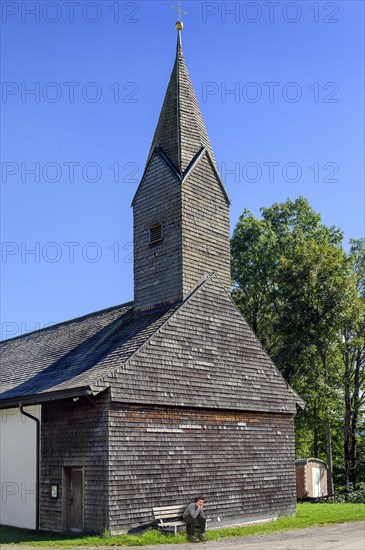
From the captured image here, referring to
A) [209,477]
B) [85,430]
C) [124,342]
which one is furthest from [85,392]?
[209,477]

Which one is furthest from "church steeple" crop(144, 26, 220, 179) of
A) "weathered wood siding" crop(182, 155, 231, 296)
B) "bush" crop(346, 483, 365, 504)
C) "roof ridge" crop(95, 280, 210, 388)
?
"bush" crop(346, 483, 365, 504)

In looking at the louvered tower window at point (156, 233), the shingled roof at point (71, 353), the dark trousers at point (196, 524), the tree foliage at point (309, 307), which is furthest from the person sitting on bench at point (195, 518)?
the tree foliage at point (309, 307)

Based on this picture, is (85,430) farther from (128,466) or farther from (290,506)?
(290,506)

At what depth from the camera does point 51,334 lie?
85.1 feet

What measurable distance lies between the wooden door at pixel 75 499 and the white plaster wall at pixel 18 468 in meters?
1.52

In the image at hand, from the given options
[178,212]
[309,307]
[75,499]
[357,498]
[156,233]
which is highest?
[178,212]

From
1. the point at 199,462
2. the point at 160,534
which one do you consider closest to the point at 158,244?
the point at 199,462

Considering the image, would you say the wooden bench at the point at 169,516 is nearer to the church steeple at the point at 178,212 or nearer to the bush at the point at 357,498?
the church steeple at the point at 178,212

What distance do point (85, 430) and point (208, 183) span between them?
9742 millimetres

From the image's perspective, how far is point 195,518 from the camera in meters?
17.1

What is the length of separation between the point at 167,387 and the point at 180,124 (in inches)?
383

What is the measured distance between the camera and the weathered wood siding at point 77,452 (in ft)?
54.9

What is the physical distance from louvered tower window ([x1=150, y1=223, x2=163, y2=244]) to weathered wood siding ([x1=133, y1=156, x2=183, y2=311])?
5.4 inches

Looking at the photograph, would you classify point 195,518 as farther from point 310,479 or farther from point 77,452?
point 310,479
